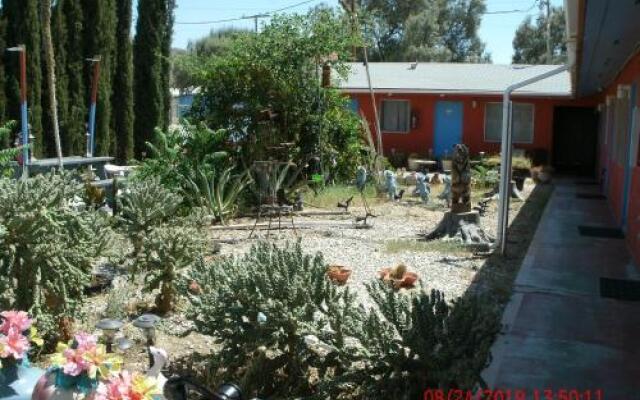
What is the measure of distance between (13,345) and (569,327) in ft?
14.8

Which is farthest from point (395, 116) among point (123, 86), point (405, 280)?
point (405, 280)

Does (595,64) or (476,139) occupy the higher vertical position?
(595,64)

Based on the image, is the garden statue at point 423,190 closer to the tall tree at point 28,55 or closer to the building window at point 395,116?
the tall tree at point 28,55

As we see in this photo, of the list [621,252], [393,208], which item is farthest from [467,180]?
[393,208]

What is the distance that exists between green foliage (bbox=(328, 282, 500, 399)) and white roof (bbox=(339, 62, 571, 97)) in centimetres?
1713

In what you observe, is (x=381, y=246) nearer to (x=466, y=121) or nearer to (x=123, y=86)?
(x=123, y=86)

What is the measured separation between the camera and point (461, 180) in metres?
9.77

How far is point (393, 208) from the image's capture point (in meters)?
→ 13.0

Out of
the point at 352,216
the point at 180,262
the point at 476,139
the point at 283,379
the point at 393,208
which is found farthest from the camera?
the point at 476,139

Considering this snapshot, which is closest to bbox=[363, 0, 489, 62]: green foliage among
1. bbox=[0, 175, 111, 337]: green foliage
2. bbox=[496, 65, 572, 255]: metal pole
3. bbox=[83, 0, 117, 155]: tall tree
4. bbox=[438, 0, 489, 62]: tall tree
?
bbox=[438, 0, 489, 62]: tall tree

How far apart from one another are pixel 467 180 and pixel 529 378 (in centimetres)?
534

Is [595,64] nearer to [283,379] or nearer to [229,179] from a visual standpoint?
[229,179]

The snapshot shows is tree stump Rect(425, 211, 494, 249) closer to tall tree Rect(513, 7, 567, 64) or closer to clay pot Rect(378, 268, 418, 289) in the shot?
clay pot Rect(378, 268, 418, 289)

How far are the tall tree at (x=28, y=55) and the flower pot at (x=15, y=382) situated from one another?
1303cm
